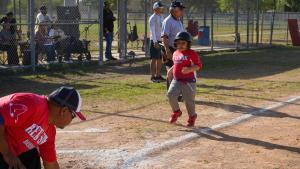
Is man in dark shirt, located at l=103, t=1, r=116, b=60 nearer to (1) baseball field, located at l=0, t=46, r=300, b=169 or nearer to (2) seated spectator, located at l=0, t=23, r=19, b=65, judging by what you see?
(1) baseball field, located at l=0, t=46, r=300, b=169

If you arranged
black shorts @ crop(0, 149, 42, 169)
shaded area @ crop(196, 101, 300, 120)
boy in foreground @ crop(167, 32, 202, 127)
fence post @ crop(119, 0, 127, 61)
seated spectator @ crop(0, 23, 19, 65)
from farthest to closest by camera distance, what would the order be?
fence post @ crop(119, 0, 127, 61) < seated spectator @ crop(0, 23, 19, 65) < shaded area @ crop(196, 101, 300, 120) < boy in foreground @ crop(167, 32, 202, 127) < black shorts @ crop(0, 149, 42, 169)

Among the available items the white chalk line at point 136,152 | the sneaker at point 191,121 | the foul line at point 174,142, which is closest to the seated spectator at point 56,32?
the foul line at point 174,142

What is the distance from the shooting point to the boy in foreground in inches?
321

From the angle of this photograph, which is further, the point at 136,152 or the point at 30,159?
the point at 136,152

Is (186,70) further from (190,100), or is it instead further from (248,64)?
(248,64)

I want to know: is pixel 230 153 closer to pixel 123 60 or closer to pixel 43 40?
pixel 43 40

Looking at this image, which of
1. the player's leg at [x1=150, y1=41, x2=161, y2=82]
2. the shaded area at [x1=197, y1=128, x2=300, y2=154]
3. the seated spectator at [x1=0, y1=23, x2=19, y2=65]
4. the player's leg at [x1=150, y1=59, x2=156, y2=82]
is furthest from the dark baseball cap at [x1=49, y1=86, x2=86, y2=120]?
the seated spectator at [x1=0, y1=23, x2=19, y2=65]

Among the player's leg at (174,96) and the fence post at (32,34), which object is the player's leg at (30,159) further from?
the fence post at (32,34)

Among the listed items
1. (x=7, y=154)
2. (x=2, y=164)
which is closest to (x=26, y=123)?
(x=7, y=154)

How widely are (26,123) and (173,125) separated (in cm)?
474

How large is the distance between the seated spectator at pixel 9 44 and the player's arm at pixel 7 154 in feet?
39.4

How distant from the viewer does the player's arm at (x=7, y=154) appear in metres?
3.69

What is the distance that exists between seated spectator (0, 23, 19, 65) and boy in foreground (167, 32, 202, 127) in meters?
8.21

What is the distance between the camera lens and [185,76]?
8258 millimetres
